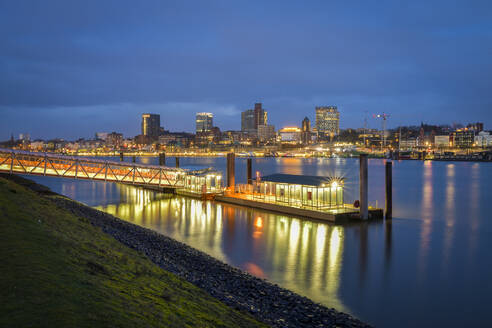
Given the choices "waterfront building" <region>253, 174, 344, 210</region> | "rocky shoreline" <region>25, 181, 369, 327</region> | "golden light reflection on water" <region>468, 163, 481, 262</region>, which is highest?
"waterfront building" <region>253, 174, 344, 210</region>

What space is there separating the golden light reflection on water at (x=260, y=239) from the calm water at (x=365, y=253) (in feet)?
0.19

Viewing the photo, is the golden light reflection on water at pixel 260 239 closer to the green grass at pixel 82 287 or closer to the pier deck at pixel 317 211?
the pier deck at pixel 317 211

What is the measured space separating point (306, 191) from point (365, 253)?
10787 mm

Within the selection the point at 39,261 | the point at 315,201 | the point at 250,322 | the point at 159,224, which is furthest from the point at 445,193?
the point at 39,261

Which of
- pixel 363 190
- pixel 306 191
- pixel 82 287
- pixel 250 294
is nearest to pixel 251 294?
pixel 250 294

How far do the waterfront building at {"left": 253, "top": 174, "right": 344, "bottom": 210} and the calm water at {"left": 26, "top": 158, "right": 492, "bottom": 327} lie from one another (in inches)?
92.0

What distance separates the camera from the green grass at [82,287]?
22.6 ft

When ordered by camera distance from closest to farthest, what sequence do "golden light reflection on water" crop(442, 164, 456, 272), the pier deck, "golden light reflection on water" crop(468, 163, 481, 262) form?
1. "golden light reflection on water" crop(442, 164, 456, 272)
2. "golden light reflection on water" crop(468, 163, 481, 262)
3. the pier deck

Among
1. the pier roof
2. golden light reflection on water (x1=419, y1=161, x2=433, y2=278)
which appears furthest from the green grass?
the pier roof

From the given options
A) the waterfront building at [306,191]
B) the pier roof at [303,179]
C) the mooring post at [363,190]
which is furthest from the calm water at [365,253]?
the pier roof at [303,179]

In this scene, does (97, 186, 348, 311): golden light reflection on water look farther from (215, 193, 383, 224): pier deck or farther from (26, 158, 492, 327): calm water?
(215, 193, 383, 224): pier deck

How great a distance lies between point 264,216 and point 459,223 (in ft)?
59.7

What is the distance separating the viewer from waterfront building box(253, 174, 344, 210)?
33.0 m

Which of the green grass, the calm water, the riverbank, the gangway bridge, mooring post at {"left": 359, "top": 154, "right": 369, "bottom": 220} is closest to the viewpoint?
the green grass
